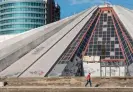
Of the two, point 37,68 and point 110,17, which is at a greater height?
point 110,17

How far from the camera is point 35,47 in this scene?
41031 mm

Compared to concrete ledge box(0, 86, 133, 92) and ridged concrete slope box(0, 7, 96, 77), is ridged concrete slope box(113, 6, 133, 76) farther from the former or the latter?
concrete ledge box(0, 86, 133, 92)

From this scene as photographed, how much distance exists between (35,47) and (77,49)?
15.8 feet

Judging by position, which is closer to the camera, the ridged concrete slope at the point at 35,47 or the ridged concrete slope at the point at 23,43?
the ridged concrete slope at the point at 35,47

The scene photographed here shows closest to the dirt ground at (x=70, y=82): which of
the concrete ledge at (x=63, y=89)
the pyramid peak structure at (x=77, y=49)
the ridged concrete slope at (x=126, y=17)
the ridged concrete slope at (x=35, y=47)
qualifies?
the concrete ledge at (x=63, y=89)

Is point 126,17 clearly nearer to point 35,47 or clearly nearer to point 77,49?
point 77,49

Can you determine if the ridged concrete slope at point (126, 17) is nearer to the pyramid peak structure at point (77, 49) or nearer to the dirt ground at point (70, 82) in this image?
the pyramid peak structure at point (77, 49)

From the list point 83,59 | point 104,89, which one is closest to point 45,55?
point 83,59

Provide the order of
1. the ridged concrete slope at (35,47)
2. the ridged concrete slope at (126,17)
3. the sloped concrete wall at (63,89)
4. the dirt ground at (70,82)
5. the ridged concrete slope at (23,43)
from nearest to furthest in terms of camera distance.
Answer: the sloped concrete wall at (63,89) < the dirt ground at (70,82) < the ridged concrete slope at (35,47) < the ridged concrete slope at (23,43) < the ridged concrete slope at (126,17)

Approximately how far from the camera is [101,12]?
4912cm

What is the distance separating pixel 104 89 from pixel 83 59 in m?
15.6

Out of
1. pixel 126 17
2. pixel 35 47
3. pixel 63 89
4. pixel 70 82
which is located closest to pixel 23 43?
pixel 35 47

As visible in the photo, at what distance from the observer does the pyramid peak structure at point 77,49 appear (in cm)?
3466

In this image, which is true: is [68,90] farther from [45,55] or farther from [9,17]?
[9,17]
